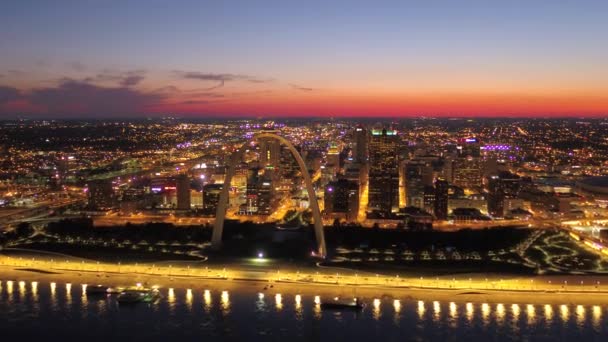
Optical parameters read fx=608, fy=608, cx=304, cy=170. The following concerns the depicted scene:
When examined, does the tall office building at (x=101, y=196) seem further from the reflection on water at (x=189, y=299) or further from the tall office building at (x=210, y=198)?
the reflection on water at (x=189, y=299)

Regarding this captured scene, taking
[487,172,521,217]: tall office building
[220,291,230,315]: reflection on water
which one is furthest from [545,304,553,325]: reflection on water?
[487,172,521,217]: tall office building

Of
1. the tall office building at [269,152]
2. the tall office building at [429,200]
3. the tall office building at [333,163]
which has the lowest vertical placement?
the tall office building at [429,200]

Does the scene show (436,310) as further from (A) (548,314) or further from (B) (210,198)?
(B) (210,198)

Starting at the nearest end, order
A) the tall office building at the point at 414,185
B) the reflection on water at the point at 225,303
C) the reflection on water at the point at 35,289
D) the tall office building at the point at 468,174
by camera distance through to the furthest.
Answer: the reflection on water at the point at 225,303, the reflection on water at the point at 35,289, the tall office building at the point at 414,185, the tall office building at the point at 468,174

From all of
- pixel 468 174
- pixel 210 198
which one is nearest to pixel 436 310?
pixel 210 198

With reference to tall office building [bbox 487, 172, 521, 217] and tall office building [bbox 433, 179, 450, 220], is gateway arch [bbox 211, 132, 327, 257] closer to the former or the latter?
tall office building [bbox 433, 179, 450, 220]

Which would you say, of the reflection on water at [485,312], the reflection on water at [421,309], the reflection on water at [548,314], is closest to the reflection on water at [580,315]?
the reflection on water at [548,314]

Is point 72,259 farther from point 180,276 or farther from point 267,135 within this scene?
point 267,135
